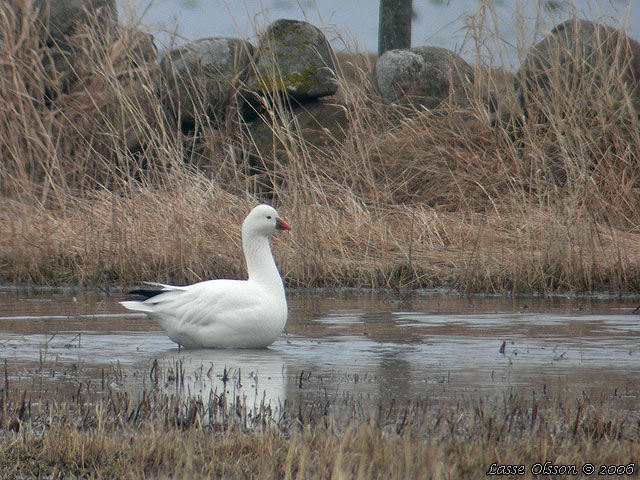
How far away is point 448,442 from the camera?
4.43 metres

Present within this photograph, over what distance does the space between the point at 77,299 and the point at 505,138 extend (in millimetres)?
6999

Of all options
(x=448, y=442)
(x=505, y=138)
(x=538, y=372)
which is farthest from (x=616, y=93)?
(x=448, y=442)

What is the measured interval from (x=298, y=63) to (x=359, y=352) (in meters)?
10.8

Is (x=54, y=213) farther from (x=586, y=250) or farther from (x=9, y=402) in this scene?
(x=9, y=402)

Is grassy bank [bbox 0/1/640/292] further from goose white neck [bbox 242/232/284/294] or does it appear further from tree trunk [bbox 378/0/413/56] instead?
tree trunk [bbox 378/0/413/56]

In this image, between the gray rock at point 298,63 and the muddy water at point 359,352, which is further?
the gray rock at point 298,63

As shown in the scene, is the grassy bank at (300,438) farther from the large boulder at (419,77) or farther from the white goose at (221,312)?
the large boulder at (419,77)

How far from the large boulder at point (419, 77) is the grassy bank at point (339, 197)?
2.34ft

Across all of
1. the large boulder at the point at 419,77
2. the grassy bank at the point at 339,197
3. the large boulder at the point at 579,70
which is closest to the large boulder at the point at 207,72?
the grassy bank at the point at 339,197

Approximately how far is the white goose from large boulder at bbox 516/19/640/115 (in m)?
7.56

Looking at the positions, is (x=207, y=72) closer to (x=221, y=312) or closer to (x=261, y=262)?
(x=261, y=262)

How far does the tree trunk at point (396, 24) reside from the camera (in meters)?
20.7

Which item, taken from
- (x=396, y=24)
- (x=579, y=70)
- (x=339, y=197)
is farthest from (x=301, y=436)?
(x=396, y=24)

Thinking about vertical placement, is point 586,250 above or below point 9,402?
above
